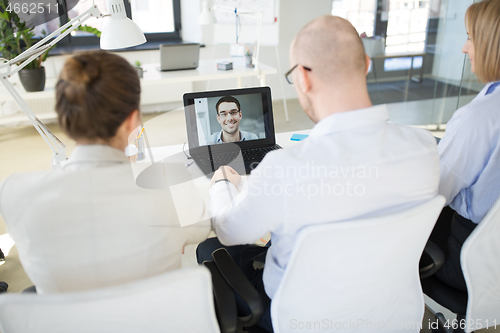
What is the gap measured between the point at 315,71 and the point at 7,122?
4.06 m

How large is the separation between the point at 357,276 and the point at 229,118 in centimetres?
89

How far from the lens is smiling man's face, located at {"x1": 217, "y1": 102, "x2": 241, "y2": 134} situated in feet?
5.13

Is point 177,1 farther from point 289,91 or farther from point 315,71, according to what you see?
point 315,71

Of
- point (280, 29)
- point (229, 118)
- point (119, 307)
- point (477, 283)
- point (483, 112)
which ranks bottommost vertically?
point (477, 283)

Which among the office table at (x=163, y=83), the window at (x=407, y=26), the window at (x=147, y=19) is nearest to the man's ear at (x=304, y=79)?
the office table at (x=163, y=83)

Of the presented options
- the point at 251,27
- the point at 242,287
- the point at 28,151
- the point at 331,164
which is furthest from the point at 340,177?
the point at 251,27

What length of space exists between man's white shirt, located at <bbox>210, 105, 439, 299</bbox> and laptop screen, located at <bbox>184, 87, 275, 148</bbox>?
657mm

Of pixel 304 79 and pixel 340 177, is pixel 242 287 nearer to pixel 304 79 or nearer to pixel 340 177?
pixel 340 177

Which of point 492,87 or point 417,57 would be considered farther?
point 417,57

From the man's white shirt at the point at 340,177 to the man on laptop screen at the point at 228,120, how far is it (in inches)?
25.7

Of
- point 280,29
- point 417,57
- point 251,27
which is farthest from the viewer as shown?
point 280,29

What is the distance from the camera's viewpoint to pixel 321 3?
509cm

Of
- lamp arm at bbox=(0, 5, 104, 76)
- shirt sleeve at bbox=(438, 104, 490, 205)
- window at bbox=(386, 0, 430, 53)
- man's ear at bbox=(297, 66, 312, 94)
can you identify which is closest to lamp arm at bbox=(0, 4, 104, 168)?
lamp arm at bbox=(0, 5, 104, 76)

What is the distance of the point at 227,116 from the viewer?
5.16 feet
